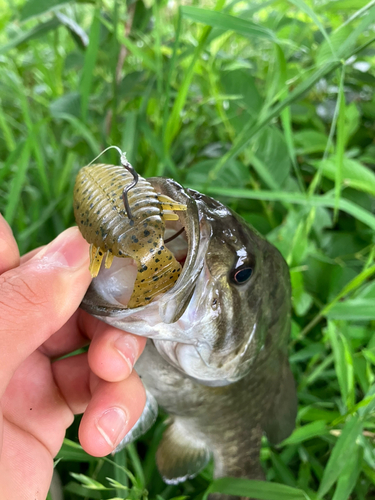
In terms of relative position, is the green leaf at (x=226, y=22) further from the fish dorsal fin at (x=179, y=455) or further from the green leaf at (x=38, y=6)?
the fish dorsal fin at (x=179, y=455)

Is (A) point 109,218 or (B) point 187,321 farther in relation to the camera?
(B) point 187,321

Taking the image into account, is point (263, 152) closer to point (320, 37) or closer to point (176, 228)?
point (320, 37)

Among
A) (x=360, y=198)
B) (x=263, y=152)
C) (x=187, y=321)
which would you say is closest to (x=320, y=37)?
(x=263, y=152)

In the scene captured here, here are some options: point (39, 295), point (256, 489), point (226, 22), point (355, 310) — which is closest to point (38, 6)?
point (226, 22)

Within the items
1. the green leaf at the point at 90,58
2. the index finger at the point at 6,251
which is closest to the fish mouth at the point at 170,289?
the index finger at the point at 6,251

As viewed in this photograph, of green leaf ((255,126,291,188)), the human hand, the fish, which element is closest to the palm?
the human hand

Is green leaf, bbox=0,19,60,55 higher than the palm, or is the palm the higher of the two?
green leaf, bbox=0,19,60,55

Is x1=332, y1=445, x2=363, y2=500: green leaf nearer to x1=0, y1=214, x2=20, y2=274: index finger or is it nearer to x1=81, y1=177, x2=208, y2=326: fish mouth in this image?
x1=81, y1=177, x2=208, y2=326: fish mouth

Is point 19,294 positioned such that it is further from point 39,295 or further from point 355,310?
point 355,310
